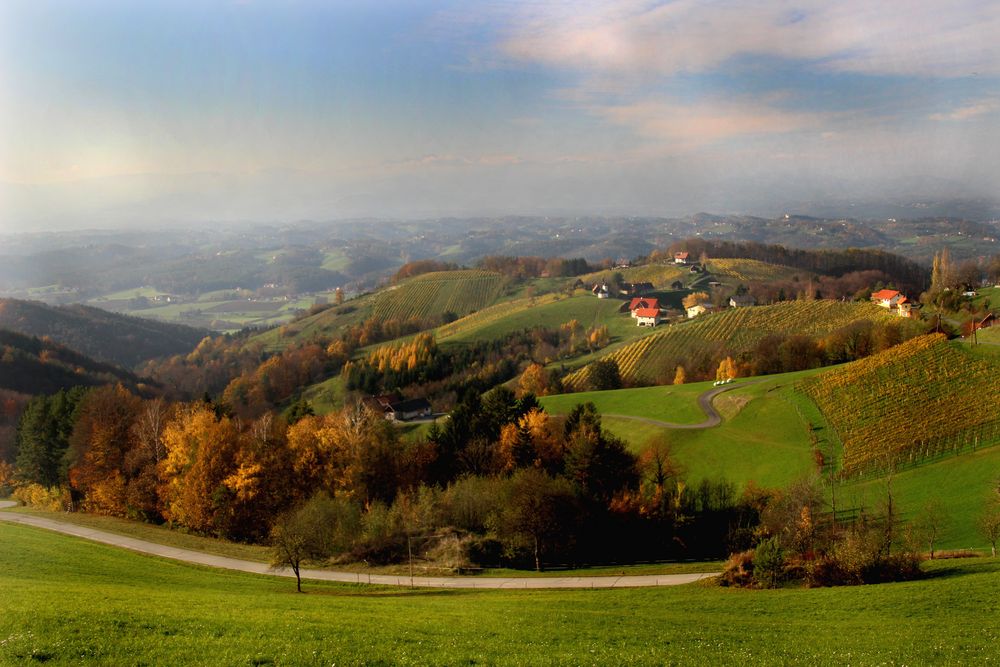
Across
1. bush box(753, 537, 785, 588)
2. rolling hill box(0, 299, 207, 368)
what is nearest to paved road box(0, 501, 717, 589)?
bush box(753, 537, 785, 588)

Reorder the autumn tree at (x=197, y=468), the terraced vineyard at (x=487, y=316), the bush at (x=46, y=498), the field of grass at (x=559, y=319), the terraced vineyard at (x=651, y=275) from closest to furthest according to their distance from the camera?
the autumn tree at (x=197, y=468), the bush at (x=46, y=498), the field of grass at (x=559, y=319), the terraced vineyard at (x=487, y=316), the terraced vineyard at (x=651, y=275)

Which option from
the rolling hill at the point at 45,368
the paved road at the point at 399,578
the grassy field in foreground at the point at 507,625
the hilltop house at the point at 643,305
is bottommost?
the paved road at the point at 399,578

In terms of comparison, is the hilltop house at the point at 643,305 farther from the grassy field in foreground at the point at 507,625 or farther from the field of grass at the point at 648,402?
the grassy field in foreground at the point at 507,625

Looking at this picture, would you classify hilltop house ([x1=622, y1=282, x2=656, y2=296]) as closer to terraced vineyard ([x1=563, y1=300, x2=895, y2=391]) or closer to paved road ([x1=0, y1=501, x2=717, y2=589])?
terraced vineyard ([x1=563, y1=300, x2=895, y2=391])

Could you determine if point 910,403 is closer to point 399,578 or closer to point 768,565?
point 768,565

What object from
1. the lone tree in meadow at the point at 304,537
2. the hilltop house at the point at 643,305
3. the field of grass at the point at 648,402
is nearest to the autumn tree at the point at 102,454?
the lone tree in meadow at the point at 304,537

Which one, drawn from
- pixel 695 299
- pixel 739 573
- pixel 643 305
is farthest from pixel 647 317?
pixel 739 573
